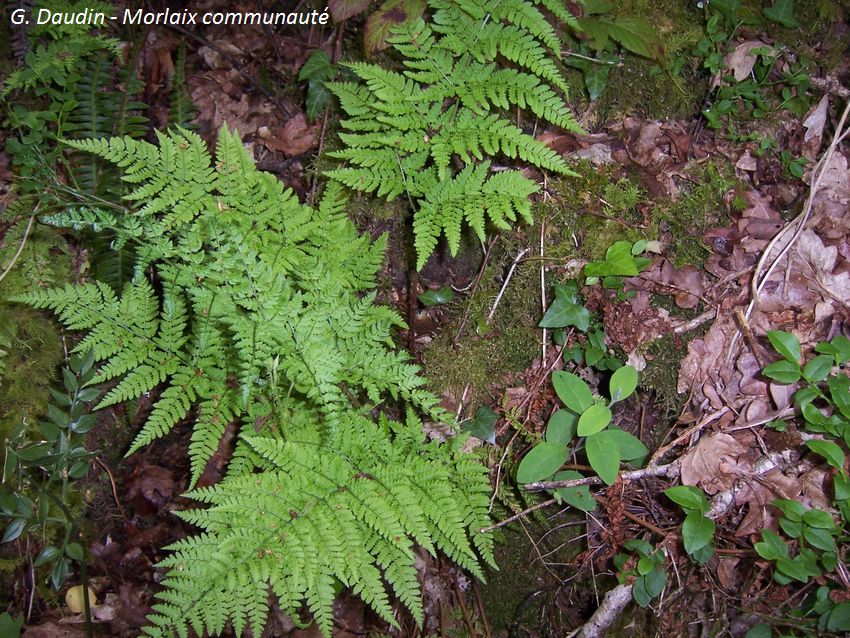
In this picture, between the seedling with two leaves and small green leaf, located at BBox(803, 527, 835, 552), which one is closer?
small green leaf, located at BBox(803, 527, 835, 552)

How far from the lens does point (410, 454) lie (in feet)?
11.0

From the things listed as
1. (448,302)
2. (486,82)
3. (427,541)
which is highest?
(486,82)

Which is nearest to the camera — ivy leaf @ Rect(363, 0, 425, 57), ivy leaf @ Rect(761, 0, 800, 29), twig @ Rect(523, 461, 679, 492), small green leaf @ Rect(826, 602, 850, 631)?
small green leaf @ Rect(826, 602, 850, 631)

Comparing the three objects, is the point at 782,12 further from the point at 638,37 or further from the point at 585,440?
the point at 585,440

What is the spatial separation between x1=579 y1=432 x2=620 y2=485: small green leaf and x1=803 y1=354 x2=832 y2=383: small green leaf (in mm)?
1046

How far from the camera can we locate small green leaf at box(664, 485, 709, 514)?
123 inches

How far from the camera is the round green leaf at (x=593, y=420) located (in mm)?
3221

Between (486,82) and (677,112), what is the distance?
4.70 feet

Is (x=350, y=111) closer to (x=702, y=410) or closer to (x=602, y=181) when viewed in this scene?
(x=602, y=181)

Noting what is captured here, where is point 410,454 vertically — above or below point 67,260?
below

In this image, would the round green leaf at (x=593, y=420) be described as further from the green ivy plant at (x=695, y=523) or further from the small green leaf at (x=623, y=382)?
the green ivy plant at (x=695, y=523)

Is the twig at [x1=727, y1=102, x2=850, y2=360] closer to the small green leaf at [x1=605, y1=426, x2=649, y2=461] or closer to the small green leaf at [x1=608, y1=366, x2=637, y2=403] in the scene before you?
the small green leaf at [x1=608, y1=366, x2=637, y2=403]

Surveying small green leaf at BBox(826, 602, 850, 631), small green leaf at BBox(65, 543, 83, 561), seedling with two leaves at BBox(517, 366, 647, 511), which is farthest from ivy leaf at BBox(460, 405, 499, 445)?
small green leaf at BBox(65, 543, 83, 561)

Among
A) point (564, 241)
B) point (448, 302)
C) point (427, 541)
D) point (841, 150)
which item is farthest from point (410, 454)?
point (841, 150)
